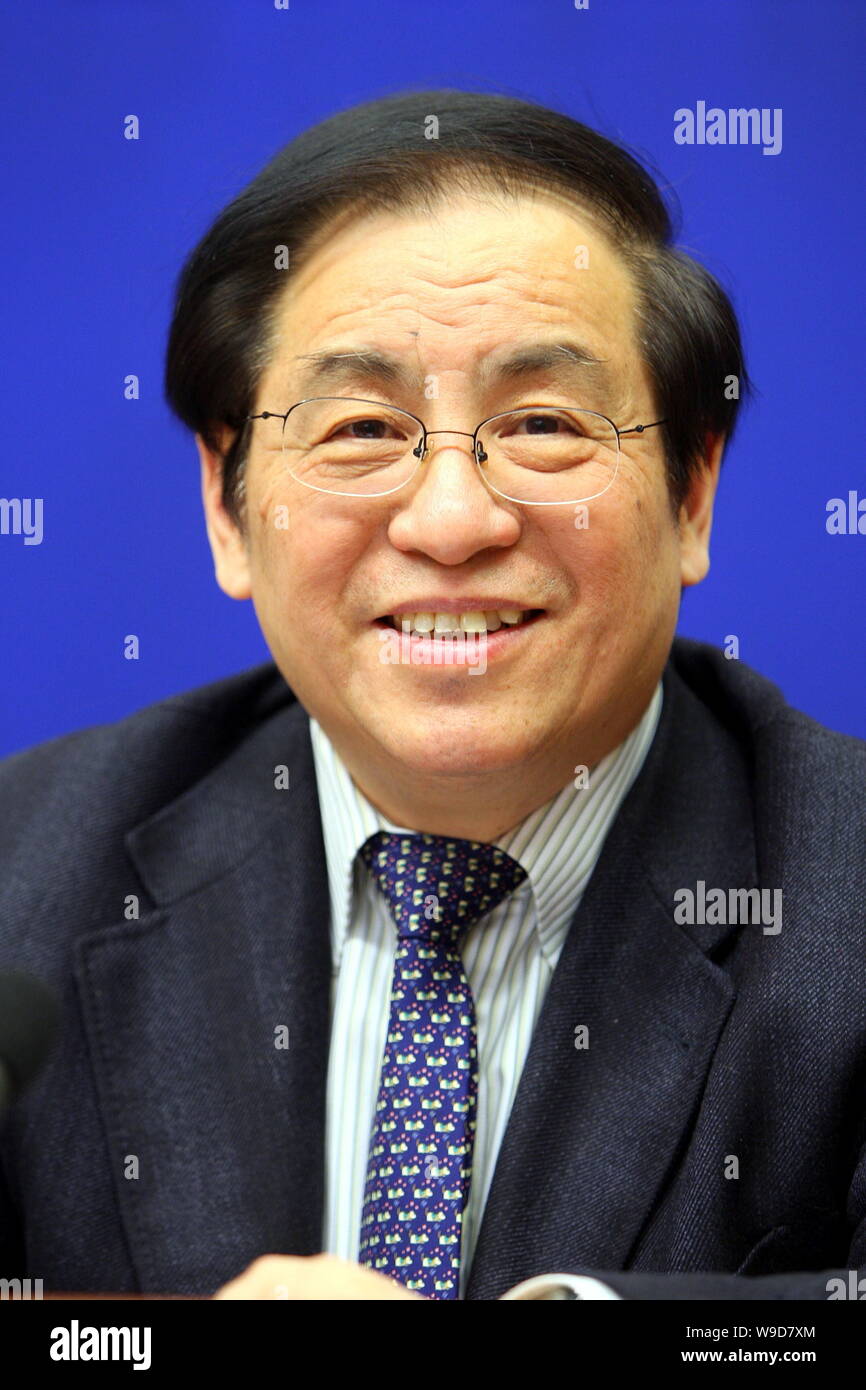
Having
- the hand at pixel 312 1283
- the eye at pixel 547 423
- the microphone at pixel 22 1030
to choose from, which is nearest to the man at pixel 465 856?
the eye at pixel 547 423

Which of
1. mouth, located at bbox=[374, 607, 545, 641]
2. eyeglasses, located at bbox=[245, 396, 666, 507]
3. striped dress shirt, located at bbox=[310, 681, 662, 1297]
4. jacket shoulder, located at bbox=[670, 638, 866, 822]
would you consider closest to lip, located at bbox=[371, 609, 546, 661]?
mouth, located at bbox=[374, 607, 545, 641]

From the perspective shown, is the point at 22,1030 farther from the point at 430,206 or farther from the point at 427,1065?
the point at 430,206

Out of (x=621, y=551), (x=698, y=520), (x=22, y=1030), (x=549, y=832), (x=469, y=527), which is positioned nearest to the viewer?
(x=22, y=1030)

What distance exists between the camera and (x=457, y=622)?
1.68m

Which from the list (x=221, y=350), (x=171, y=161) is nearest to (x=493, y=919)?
(x=221, y=350)

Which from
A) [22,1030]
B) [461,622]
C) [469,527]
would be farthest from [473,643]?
[22,1030]

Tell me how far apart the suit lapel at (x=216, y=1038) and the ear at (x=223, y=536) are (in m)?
0.28

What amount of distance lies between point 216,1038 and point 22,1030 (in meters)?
0.67

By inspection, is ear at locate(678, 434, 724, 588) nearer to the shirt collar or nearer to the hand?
the shirt collar

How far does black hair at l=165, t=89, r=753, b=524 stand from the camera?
175 centimetres

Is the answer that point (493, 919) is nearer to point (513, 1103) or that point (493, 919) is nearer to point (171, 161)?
point (513, 1103)

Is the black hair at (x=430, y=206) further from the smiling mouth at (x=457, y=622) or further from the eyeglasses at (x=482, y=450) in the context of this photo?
the smiling mouth at (x=457, y=622)

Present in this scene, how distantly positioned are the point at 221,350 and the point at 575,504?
51 centimetres

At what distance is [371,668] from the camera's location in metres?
1.71
